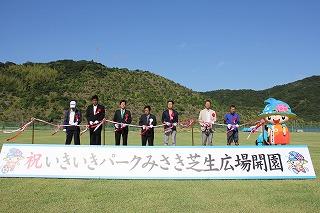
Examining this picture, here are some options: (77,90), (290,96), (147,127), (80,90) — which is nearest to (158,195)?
(147,127)

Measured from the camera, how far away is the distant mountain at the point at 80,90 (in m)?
68.3

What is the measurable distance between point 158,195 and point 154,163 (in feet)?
5.35

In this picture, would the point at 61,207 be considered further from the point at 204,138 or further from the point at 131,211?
the point at 204,138

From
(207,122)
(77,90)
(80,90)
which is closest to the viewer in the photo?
(207,122)

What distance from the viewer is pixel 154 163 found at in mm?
8883

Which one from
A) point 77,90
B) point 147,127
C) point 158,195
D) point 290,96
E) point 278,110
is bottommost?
point 158,195

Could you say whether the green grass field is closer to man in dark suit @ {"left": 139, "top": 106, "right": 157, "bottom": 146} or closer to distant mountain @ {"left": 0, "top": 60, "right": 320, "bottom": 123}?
man in dark suit @ {"left": 139, "top": 106, "right": 157, "bottom": 146}

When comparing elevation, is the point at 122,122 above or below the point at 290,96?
below

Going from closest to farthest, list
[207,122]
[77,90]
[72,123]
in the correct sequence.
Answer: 1. [72,123]
2. [207,122]
3. [77,90]

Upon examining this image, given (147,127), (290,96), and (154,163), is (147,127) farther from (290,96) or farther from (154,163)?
(290,96)

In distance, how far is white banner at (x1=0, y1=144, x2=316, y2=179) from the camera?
8812 mm

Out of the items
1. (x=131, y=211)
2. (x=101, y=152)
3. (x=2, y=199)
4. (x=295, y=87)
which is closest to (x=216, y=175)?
(x=101, y=152)

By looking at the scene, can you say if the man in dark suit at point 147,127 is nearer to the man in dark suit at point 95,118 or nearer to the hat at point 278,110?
the man in dark suit at point 95,118

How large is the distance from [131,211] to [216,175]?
3.14 metres
